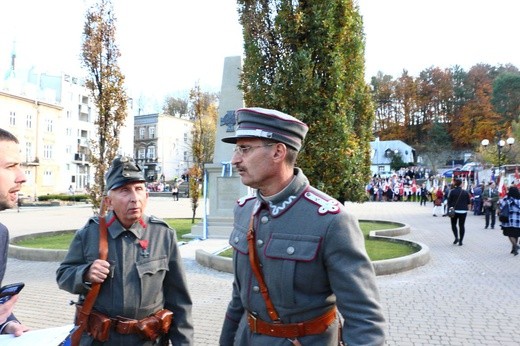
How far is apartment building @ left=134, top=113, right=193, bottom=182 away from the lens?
7956cm

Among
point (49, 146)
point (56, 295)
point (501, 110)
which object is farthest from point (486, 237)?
point (501, 110)

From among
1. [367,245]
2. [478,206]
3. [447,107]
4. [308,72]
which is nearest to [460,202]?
[367,245]

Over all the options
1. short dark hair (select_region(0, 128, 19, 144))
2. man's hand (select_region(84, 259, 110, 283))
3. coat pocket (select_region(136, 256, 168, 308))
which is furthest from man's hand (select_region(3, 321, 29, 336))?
short dark hair (select_region(0, 128, 19, 144))

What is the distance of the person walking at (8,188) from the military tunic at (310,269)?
1186 mm

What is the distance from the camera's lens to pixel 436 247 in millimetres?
14359

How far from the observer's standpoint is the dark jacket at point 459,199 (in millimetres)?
14078

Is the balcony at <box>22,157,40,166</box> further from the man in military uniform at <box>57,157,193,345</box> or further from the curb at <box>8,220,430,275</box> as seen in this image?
the man in military uniform at <box>57,157,193,345</box>

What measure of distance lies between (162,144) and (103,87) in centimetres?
6625

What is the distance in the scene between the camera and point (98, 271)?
2.83 metres

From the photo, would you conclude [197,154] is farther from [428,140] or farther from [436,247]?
[428,140]

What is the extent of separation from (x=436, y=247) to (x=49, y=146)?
169 feet

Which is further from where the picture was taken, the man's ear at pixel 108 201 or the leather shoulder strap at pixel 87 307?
the man's ear at pixel 108 201

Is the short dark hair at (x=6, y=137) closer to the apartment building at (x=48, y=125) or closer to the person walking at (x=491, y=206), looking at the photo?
the person walking at (x=491, y=206)

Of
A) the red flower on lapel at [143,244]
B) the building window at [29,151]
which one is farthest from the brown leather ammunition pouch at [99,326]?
the building window at [29,151]
